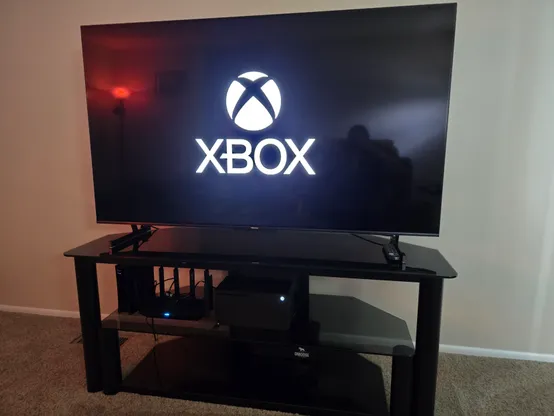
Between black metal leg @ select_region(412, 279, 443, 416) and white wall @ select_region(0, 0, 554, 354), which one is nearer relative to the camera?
black metal leg @ select_region(412, 279, 443, 416)

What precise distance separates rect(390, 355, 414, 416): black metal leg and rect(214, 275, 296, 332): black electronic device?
0.44 m

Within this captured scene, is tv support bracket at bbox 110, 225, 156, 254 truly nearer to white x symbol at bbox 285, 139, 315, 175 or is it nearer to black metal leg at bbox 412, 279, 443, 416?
white x symbol at bbox 285, 139, 315, 175

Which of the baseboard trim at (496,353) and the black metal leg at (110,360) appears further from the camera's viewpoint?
the baseboard trim at (496,353)

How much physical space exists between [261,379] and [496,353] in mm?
1198

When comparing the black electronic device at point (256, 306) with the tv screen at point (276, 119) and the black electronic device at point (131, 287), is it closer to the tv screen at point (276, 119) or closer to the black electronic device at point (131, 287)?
the tv screen at point (276, 119)

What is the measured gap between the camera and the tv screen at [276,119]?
1.44 meters

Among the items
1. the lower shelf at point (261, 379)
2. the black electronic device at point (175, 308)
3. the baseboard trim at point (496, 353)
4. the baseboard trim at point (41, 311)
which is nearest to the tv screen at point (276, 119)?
the black electronic device at point (175, 308)

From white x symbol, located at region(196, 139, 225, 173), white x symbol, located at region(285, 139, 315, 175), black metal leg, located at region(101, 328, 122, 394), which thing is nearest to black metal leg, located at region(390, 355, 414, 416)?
white x symbol, located at region(285, 139, 315, 175)

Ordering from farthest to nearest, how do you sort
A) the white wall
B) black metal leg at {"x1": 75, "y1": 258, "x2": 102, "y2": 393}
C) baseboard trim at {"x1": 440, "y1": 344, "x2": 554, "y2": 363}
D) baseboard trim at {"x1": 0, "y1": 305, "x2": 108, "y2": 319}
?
baseboard trim at {"x1": 0, "y1": 305, "x2": 108, "y2": 319}, baseboard trim at {"x1": 440, "y1": 344, "x2": 554, "y2": 363}, the white wall, black metal leg at {"x1": 75, "y1": 258, "x2": 102, "y2": 393}

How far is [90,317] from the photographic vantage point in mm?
1623

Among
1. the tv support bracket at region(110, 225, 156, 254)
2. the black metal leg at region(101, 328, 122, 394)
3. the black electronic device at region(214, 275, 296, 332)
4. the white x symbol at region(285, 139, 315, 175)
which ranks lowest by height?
the black metal leg at region(101, 328, 122, 394)

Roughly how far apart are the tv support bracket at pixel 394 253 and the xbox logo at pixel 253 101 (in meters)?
0.69

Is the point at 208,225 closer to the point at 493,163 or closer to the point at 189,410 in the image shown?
the point at 189,410

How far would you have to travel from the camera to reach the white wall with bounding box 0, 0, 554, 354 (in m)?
1.72
